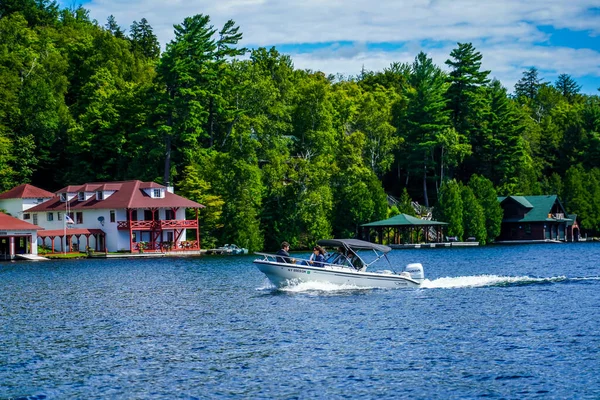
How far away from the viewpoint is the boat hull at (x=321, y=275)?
38844 millimetres

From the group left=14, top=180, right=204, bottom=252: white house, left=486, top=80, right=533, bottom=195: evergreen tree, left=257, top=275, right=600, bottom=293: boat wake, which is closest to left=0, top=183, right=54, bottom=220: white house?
left=14, top=180, right=204, bottom=252: white house

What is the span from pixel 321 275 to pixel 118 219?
48137 millimetres

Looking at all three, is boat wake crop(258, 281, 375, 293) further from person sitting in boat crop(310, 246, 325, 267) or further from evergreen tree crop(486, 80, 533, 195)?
evergreen tree crop(486, 80, 533, 195)

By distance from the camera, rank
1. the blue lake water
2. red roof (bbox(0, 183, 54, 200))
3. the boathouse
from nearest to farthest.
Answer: the blue lake water
red roof (bbox(0, 183, 54, 200))
the boathouse

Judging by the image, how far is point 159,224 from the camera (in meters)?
83.4

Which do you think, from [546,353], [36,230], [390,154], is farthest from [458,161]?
[546,353]

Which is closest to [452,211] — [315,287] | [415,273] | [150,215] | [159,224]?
[159,224]

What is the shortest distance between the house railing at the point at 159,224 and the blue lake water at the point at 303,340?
118 ft

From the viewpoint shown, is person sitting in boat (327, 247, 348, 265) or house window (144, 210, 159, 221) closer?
person sitting in boat (327, 247, 348, 265)

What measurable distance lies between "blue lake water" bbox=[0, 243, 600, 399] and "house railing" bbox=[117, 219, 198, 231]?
36.0 m

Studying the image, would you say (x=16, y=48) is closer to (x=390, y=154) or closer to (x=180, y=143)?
(x=180, y=143)

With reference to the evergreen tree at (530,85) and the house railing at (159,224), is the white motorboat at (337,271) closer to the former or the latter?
the house railing at (159,224)

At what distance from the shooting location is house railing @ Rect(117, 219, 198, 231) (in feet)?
271

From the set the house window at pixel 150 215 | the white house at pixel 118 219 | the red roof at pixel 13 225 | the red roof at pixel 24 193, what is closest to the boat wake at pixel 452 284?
the red roof at pixel 13 225
